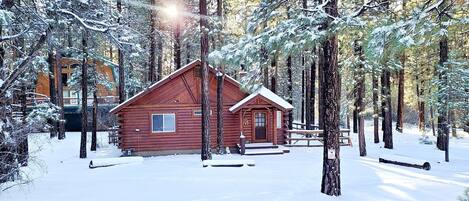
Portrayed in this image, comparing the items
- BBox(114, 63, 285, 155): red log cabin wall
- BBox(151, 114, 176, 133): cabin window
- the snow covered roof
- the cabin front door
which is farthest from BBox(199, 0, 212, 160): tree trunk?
the cabin front door

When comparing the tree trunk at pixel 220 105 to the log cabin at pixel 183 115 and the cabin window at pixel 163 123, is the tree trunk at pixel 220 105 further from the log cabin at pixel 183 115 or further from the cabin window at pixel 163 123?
the cabin window at pixel 163 123

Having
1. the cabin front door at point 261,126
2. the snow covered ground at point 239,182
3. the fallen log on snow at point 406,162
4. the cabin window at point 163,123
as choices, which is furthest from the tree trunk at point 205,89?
the fallen log on snow at point 406,162

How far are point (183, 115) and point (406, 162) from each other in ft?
35.1

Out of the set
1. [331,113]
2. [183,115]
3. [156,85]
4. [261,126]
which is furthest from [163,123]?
[331,113]

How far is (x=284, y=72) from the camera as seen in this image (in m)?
33.8

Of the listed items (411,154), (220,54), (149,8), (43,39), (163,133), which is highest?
(149,8)

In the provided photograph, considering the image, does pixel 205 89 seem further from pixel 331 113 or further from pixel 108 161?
pixel 331 113

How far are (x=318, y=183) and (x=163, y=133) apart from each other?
1035 cm

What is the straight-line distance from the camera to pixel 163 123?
18016 mm

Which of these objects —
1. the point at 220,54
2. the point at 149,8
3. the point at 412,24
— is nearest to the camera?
the point at 412,24

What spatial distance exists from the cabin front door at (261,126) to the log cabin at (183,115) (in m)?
0.15

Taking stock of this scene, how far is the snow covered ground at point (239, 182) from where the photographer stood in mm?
8484

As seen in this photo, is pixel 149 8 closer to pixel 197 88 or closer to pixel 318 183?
pixel 197 88

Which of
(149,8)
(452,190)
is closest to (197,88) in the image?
(149,8)
